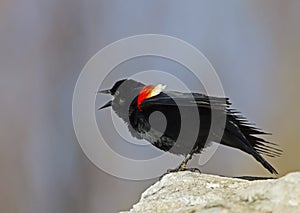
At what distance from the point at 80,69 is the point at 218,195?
1323mm

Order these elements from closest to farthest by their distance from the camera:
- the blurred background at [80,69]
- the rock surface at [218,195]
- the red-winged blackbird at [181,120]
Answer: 1. the rock surface at [218,195]
2. the red-winged blackbird at [181,120]
3. the blurred background at [80,69]

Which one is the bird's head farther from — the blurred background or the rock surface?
the blurred background

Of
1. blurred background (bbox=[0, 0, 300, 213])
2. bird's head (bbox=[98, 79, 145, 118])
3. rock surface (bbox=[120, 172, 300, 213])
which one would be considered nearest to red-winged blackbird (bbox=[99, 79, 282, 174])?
bird's head (bbox=[98, 79, 145, 118])

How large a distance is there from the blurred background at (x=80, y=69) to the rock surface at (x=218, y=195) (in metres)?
1.00

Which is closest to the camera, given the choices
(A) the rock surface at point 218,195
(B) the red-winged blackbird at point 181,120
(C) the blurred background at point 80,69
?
(A) the rock surface at point 218,195

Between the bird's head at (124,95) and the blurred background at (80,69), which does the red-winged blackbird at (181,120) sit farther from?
the blurred background at (80,69)

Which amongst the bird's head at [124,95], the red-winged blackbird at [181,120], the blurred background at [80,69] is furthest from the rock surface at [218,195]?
the blurred background at [80,69]

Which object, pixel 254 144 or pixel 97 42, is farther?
pixel 97 42

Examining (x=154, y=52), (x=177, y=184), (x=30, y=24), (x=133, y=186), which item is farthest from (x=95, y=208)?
(x=177, y=184)

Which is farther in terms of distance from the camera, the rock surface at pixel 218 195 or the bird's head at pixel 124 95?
the bird's head at pixel 124 95

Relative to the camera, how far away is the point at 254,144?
1240 mm

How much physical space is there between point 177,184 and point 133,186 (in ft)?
3.39

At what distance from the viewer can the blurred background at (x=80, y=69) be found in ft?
6.10

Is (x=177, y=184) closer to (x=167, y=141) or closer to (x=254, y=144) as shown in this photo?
(x=167, y=141)
